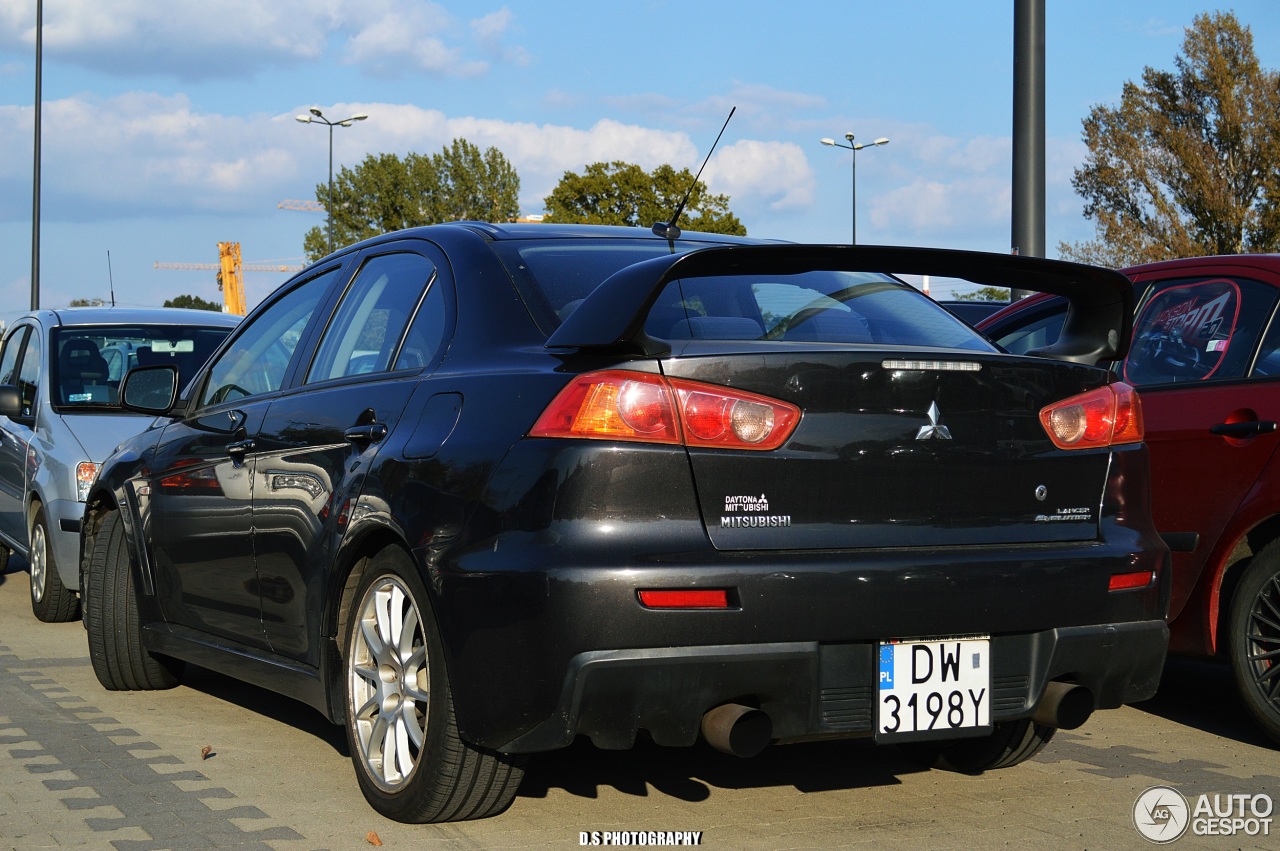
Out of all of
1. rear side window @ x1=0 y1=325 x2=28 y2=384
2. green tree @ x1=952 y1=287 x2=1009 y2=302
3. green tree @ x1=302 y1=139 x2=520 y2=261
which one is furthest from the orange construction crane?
rear side window @ x1=0 y1=325 x2=28 y2=384

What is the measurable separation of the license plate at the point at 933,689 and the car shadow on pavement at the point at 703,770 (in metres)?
0.99

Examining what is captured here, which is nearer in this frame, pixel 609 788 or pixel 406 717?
pixel 406 717

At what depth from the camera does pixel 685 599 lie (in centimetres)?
360

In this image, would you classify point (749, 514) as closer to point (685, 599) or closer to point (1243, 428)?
point (685, 599)

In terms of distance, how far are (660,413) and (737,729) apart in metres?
0.77

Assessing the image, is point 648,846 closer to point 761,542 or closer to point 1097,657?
point 761,542

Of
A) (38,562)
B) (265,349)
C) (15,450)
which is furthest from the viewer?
(15,450)

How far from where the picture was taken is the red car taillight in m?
3.69

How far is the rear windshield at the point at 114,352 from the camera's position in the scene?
9648 millimetres

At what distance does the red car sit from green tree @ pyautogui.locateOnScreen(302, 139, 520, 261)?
67350 millimetres

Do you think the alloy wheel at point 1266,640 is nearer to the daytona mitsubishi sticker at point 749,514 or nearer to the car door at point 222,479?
the daytona mitsubishi sticker at point 749,514

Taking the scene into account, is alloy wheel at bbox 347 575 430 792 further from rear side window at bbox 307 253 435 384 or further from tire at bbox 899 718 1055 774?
tire at bbox 899 718 1055 774

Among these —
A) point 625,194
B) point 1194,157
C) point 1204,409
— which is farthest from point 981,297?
point 625,194

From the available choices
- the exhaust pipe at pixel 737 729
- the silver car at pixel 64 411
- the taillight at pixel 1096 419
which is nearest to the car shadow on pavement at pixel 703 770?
the exhaust pipe at pixel 737 729
